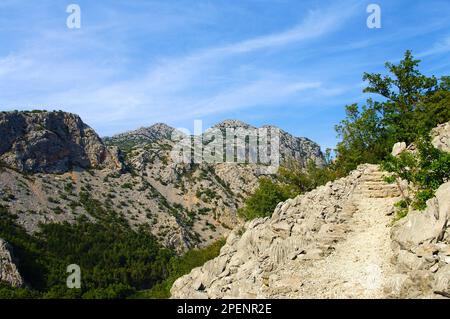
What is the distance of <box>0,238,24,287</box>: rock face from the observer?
79375mm

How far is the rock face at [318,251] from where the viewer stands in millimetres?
21625

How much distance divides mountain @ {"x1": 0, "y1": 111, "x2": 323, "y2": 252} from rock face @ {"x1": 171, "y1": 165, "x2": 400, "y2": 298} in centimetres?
8846

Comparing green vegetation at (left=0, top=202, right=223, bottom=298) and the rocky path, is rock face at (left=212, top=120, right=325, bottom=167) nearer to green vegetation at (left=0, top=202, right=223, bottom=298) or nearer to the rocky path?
green vegetation at (left=0, top=202, right=223, bottom=298)

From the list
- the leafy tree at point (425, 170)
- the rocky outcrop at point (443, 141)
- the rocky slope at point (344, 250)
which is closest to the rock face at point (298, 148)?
the rocky outcrop at point (443, 141)

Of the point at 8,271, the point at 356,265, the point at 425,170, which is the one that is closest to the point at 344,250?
the point at 356,265

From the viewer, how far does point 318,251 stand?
24.6 meters

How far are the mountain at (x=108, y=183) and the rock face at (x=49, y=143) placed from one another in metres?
0.28

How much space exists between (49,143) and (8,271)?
192 feet

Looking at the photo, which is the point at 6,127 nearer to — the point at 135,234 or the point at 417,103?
the point at 135,234

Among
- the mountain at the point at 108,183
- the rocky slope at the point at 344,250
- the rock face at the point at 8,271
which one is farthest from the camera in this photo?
the mountain at the point at 108,183

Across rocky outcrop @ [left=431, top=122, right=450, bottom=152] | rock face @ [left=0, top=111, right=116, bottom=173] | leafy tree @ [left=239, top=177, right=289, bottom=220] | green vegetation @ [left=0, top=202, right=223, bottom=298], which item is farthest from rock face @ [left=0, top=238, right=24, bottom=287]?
rocky outcrop @ [left=431, top=122, right=450, bottom=152]

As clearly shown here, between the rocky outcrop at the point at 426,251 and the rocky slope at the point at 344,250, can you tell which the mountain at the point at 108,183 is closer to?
the rocky slope at the point at 344,250

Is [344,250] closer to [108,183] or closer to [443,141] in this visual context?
[443,141]
